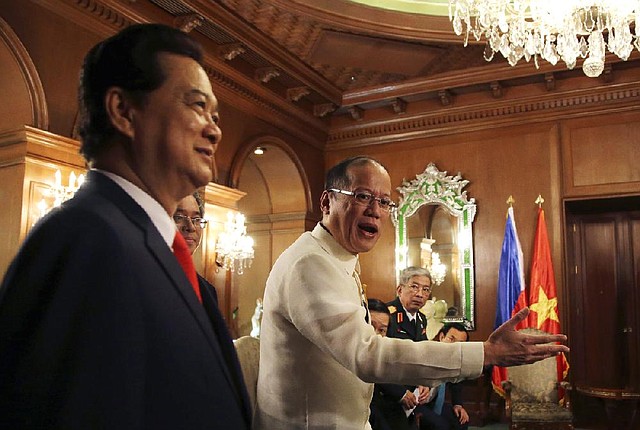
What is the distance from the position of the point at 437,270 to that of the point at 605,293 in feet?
6.42

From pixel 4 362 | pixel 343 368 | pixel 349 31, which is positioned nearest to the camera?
pixel 4 362

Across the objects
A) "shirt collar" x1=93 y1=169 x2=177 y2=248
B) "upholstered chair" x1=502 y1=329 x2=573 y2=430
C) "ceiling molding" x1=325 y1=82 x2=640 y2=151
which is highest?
"ceiling molding" x1=325 y1=82 x2=640 y2=151

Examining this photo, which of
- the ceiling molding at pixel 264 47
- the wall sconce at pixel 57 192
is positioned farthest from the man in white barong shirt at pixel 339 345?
the ceiling molding at pixel 264 47

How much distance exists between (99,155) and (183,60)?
209 mm

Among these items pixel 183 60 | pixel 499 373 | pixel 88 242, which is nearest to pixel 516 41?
pixel 499 373

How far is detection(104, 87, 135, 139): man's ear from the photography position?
3.04ft

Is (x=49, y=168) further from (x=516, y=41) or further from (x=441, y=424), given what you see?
(x=516, y=41)

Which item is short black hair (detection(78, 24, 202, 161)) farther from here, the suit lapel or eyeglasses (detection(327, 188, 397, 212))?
eyeglasses (detection(327, 188, 397, 212))

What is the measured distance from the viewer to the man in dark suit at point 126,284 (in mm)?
698

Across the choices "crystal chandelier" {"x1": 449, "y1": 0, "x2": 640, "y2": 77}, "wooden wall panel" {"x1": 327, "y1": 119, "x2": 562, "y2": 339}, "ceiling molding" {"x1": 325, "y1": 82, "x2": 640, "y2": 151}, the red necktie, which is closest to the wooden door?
"wooden wall panel" {"x1": 327, "y1": 119, "x2": 562, "y2": 339}

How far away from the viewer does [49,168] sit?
14.2 ft

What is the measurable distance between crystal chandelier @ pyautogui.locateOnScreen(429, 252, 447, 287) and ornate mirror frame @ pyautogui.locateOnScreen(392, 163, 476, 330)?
8.0 inches

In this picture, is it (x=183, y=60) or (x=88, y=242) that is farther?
(x=183, y=60)

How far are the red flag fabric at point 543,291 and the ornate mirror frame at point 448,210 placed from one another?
2.55 ft
